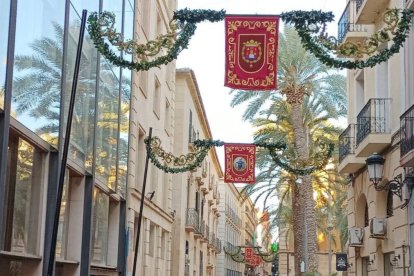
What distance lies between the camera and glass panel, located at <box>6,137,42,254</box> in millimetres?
10797

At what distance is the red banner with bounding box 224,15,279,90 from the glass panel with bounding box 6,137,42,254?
343cm

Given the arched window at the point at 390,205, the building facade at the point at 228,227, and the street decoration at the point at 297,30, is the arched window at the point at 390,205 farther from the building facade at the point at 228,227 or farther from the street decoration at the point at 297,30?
the building facade at the point at 228,227

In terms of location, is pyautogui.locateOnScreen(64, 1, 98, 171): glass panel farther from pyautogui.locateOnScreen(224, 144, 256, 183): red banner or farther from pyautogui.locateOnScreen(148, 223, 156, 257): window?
Result: pyautogui.locateOnScreen(148, 223, 156, 257): window

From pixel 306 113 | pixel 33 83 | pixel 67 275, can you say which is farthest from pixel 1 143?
pixel 306 113

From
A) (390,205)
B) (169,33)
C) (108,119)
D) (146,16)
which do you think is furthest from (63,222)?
(146,16)

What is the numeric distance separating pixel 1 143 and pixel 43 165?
8.27 ft

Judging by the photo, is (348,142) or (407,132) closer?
(407,132)

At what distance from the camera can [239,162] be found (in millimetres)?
21016

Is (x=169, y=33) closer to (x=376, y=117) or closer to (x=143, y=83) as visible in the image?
(x=376, y=117)

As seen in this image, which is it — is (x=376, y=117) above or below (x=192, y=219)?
above

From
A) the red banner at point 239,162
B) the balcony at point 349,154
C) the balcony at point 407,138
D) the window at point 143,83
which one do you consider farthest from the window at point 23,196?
the window at point 143,83

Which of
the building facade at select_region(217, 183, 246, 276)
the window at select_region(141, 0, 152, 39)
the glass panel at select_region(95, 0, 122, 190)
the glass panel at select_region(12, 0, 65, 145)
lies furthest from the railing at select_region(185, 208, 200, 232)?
the building facade at select_region(217, 183, 246, 276)

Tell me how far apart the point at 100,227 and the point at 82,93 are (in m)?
3.98

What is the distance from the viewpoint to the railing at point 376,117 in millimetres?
16906
